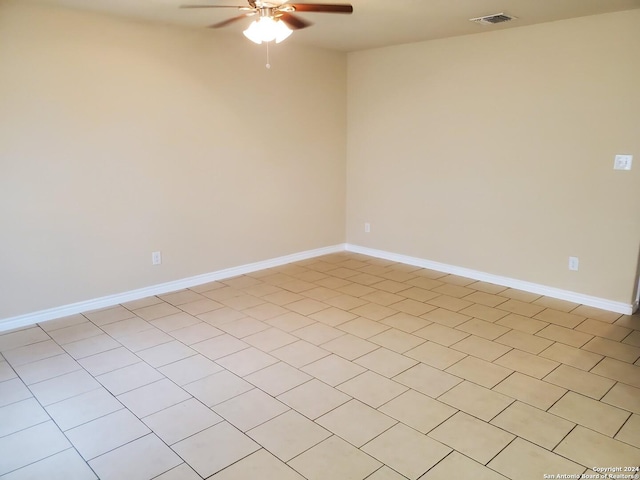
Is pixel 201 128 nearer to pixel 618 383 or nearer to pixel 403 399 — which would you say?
pixel 403 399

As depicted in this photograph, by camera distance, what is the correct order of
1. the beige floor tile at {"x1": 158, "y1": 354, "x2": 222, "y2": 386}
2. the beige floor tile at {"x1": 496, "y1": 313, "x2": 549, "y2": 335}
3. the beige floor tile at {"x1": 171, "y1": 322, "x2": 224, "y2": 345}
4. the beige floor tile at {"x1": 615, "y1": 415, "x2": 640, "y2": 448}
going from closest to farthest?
1. the beige floor tile at {"x1": 615, "y1": 415, "x2": 640, "y2": 448}
2. the beige floor tile at {"x1": 158, "y1": 354, "x2": 222, "y2": 386}
3. the beige floor tile at {"x1": 171, "y1": 322, "x2": 224, "y2": 345}
4. the beige floor tile at {"x1": 496, "y1": 313, "x2": 549, "y2": 335}

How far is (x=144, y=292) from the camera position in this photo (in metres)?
4.00

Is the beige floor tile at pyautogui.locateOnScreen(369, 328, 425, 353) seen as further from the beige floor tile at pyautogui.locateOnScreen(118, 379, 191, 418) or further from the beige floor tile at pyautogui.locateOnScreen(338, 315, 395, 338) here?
the beige floor tile at pyautogui.locateOnScreen(118, 379, 191, 418)

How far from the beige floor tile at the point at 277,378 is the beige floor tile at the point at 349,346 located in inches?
14.0

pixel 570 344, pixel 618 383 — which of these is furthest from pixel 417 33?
pixel 618 383

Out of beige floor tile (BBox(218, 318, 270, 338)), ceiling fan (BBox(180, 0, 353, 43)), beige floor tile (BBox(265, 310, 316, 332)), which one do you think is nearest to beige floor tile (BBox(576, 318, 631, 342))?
beige floor tile (BBox(265, 310, 316, 332))

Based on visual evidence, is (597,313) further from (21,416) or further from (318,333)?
(21,416)

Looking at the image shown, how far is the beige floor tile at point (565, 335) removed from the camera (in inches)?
123

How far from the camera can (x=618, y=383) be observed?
2602 millimetres

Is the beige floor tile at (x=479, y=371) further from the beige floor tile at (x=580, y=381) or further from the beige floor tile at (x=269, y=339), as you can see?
the beige floor tile at (x=269, y=339)

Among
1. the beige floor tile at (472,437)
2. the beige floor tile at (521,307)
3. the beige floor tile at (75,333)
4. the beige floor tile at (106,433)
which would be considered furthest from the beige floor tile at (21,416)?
the beige floor tile at (521,307)

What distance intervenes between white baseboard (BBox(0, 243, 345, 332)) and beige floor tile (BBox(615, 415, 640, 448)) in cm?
342

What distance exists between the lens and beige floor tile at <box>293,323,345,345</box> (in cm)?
318

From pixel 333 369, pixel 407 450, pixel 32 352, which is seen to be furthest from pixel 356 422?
pixel 32 352
